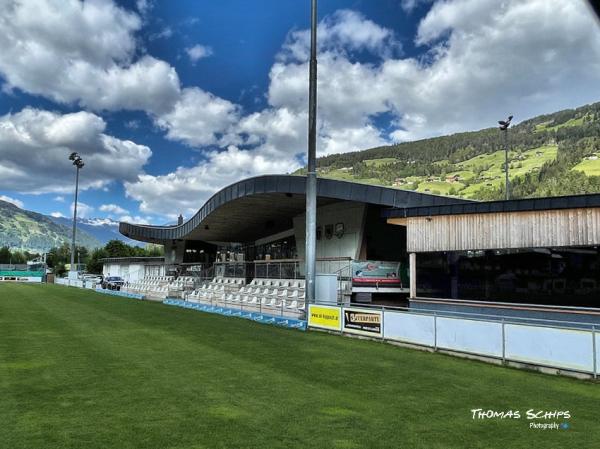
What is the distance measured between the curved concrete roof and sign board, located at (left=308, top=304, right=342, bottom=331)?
7505mm

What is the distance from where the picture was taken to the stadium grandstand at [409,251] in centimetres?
1884

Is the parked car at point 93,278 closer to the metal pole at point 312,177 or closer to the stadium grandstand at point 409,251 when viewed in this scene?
the stadium grandstand at point 409,251

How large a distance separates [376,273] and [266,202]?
10.1m

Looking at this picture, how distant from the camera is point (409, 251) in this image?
23.1 metres

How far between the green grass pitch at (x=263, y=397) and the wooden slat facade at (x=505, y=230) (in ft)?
22.7

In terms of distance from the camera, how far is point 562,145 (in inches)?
6934

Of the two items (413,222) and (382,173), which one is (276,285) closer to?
(413,222)

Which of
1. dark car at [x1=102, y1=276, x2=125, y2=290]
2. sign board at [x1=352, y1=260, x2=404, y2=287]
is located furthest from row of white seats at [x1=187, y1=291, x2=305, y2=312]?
dark car at [x1=102, y1=276, x2=125, y2=290]

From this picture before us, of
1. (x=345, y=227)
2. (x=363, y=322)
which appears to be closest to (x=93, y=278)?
(x=345, y=227)

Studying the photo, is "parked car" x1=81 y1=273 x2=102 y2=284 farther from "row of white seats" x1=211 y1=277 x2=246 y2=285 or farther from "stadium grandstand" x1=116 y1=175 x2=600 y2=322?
"row of white seats" x1=211 y1=277 x2=246 y2=285

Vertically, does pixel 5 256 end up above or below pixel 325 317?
above

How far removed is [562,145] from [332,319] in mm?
182581

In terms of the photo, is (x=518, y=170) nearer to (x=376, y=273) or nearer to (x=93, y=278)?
(x=93, y=278)

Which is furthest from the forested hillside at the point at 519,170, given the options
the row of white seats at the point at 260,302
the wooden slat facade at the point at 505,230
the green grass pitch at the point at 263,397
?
the green grass pitch at the point at 263,397
